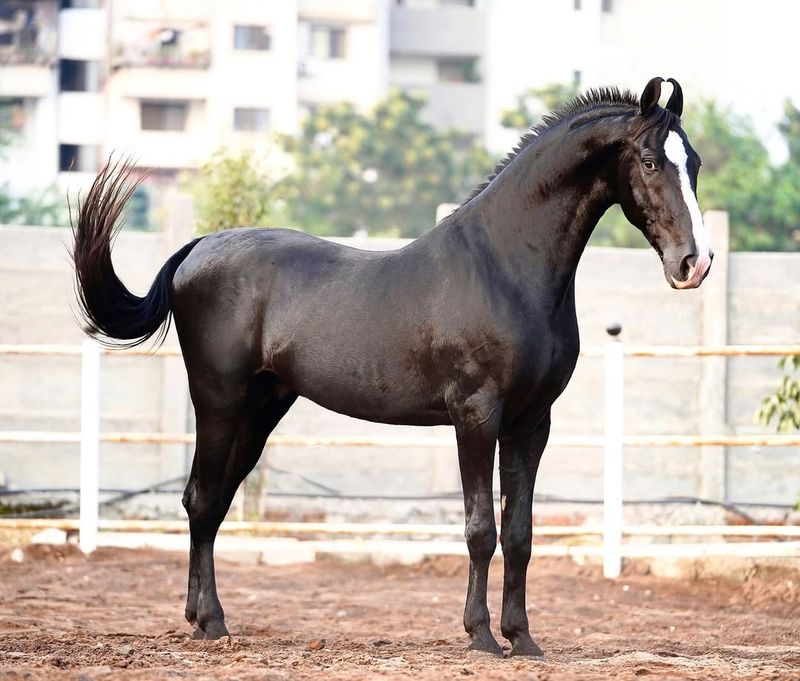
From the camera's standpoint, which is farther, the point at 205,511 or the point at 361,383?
the point at 205,511

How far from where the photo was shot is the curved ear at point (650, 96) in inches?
158

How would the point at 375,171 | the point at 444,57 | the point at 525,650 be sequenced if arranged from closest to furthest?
the point at 525,650
the point at 375,171
the point at 444,57

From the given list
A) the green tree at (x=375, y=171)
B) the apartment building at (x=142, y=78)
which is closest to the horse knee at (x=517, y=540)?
the green tree at (x=375, y=171)

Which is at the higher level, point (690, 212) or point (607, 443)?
point (690, 212)

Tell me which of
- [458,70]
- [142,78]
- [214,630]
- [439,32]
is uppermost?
[439,32]

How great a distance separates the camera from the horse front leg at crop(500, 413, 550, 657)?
4430 millimetres

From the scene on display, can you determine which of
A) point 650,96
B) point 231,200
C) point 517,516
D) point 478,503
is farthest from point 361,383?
point 231,200

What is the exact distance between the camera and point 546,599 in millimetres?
6754

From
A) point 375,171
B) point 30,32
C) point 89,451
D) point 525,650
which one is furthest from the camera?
point 30,32

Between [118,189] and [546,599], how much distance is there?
336cm

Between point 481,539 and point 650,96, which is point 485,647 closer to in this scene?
point 481,539

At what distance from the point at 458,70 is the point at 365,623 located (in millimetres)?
39122

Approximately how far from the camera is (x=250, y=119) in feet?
119

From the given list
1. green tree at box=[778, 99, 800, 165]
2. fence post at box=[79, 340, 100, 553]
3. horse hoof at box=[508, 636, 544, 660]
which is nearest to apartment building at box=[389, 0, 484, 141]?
green tree at box=[778, 99, 800, 165]
